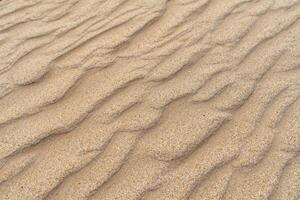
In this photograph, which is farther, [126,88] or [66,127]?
[126,88]

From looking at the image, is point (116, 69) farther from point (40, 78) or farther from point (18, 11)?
point (18, 11)

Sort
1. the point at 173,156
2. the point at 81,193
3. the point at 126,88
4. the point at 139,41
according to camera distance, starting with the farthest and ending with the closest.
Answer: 1. the point at 139,41
2. the point at 126,88
3. the point at 173,156
4. the point at 81,193

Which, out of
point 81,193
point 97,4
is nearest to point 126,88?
point 81,193

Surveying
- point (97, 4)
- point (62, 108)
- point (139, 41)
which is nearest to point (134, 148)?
point (62, 108)

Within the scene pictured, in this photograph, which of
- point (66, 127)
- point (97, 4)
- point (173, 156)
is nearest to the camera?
point (173, 156)

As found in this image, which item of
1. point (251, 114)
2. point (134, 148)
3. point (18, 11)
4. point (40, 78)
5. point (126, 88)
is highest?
point (18, 11)

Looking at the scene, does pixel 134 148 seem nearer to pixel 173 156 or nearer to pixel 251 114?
pixel 173 156

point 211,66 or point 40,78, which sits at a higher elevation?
point 40,78
